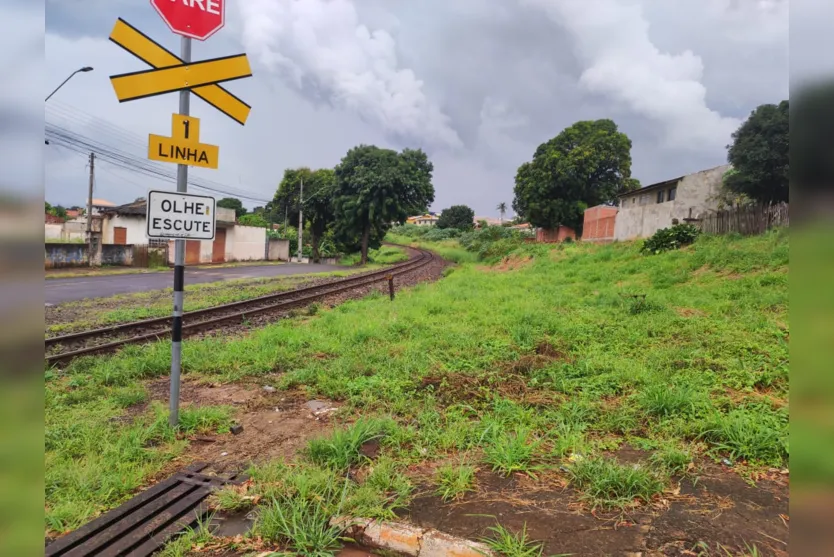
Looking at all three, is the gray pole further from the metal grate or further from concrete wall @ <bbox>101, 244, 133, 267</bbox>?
concrete wall @ <bbox>101, 244, 133, 267</bbox>

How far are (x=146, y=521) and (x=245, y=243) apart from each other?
30.7 m

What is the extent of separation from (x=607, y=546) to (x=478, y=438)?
4.32 ft

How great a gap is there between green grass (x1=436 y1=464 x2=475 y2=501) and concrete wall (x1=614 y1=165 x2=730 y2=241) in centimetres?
1921

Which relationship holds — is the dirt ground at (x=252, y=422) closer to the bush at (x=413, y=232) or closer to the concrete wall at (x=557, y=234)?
the concrete wall at (x=557, y=234)

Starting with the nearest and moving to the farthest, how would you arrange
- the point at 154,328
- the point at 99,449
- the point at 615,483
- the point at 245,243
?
1. the point at 615,483
2. the point at 99,449
3. the point at 154,328
4. the point at 245,243

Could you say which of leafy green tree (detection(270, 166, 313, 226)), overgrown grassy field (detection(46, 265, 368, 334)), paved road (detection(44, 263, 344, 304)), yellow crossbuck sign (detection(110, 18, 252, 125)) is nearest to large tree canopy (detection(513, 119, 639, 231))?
leafy green tree (detection(270, 166, 313, 226))

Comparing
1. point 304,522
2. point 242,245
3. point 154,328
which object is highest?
point 242,245

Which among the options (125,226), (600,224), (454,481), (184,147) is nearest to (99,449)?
(184,147)

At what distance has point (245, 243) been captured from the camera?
101 ft

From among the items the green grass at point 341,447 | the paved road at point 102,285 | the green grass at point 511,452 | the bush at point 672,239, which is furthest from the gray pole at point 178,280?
the bush at point 672,239

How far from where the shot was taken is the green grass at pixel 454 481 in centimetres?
261

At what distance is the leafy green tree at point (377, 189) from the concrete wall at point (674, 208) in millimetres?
12079

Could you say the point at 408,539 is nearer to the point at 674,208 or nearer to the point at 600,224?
the point at 674,208

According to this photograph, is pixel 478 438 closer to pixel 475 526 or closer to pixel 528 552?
pixel 475 526
